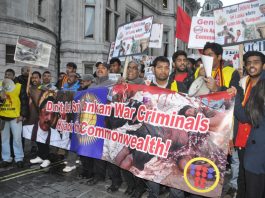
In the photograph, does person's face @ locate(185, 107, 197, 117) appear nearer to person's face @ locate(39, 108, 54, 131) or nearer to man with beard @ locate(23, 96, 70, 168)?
man with beard @ locate(23, 96, 70, 168)

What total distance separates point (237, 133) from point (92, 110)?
2.52 m

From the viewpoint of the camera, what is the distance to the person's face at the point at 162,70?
4277 millimetres

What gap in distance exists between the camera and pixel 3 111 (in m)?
6.17

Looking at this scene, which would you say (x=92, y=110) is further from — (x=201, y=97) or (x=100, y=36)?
(x=100, y=36)

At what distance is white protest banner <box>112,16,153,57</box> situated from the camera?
7.94m

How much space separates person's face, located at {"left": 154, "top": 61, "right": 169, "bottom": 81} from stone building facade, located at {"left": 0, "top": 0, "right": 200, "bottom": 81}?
39.8 ft

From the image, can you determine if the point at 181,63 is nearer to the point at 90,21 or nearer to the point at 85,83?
the point at 85,83

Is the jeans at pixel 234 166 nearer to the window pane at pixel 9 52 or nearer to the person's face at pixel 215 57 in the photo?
the person's face at pixel 215 57

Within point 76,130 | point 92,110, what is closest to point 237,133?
point 92,110

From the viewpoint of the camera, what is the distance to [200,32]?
8.16 metres

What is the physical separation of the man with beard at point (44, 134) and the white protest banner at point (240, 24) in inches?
152

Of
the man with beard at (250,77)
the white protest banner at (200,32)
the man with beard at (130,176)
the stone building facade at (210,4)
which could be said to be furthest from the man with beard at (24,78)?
the stone building facade at (210,4)

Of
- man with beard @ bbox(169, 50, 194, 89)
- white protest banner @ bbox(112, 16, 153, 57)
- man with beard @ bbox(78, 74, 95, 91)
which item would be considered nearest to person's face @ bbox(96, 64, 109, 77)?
man with beard @ bbox(78, 74, 95, 91)

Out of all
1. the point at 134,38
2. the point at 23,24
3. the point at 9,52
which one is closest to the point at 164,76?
the point at 134,38
